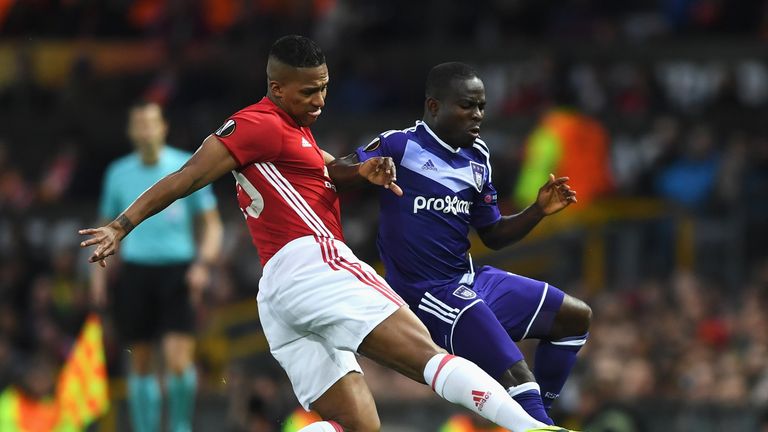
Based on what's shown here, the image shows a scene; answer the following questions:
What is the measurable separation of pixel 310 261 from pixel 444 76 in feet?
3.92

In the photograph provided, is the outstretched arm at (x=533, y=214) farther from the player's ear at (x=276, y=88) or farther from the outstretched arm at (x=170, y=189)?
the outstretched arm at (x=170, y=189)

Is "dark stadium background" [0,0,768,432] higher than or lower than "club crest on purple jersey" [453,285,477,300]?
lower

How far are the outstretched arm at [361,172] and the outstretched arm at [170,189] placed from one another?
628mm

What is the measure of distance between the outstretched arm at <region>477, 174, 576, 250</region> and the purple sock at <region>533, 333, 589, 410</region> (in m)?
→ 0.60

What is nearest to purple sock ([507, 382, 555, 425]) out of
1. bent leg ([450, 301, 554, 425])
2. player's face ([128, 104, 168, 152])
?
bent leg ([450, 301, 554, 425])

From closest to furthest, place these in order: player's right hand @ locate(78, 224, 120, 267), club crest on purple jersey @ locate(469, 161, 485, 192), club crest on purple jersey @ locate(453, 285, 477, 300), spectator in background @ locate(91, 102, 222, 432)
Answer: player's right hand @ locate(78, 224, 120, 267) → club crest on purple jersey @ locate(453, 285, 477, 300) → club crest on purple jersey @ locate(469, 161, 485, 192) → spectator in background @ locate(91, 102, 222, 432)

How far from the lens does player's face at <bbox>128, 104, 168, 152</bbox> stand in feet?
35.0

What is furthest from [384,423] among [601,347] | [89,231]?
[89,231]

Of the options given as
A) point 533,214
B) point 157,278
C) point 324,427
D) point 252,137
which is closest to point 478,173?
point 533,214

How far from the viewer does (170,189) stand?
276 inches

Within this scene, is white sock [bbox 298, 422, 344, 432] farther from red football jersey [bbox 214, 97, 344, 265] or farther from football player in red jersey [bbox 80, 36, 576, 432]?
red football jersey [bbox 214, 97, 344, 265]

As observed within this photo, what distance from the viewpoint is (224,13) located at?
20203mm

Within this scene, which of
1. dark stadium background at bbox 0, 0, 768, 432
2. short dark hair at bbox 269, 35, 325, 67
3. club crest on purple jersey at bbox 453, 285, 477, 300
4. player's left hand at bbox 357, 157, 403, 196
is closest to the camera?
player's left hand at bbox 357, 157, 403, 196

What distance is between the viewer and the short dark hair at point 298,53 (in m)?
7.34
